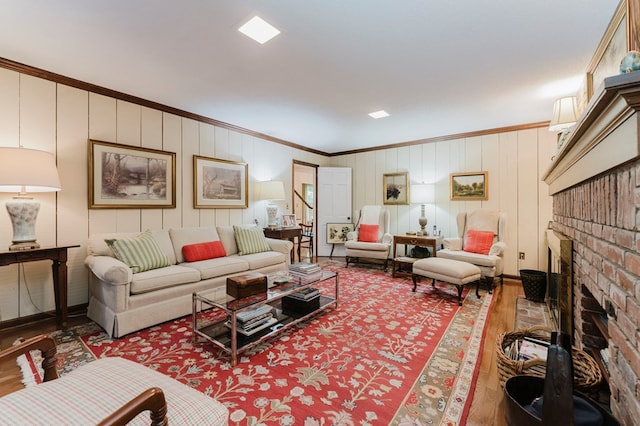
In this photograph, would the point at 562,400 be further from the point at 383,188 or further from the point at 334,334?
the point at 383,188

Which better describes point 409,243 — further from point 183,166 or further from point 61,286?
point 61,286

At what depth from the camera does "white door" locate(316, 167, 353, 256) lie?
240 inches

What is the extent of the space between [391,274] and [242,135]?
11.0ft

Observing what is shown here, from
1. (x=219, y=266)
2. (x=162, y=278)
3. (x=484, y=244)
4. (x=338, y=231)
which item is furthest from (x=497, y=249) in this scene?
(x=162, y=278)

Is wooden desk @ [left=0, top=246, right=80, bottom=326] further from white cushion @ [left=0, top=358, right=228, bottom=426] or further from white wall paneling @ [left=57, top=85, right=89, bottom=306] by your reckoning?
white cushion @ [left=0, top=358, right=228, bottom=426]

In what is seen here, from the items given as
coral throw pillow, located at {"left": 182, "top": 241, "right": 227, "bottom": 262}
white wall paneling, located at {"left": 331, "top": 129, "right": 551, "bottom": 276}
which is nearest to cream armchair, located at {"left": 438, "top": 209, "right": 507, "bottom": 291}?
white wall paneling, located at {"left": 331, "top": 129, "right": 551, "bottom": 276}

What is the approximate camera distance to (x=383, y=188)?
5785 millimetres

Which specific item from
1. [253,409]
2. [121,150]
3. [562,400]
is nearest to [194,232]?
[121,150]

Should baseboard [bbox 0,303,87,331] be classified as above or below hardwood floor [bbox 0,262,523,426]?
above

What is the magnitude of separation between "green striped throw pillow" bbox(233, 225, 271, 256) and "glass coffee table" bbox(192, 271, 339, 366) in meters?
1.09

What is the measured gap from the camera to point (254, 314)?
87.3 inches

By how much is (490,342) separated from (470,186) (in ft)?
10.3

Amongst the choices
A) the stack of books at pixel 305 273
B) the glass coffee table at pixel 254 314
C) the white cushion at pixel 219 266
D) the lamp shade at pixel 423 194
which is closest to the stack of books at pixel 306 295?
the glass coffee table at pixel 254 314

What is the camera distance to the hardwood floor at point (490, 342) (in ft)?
4.89
